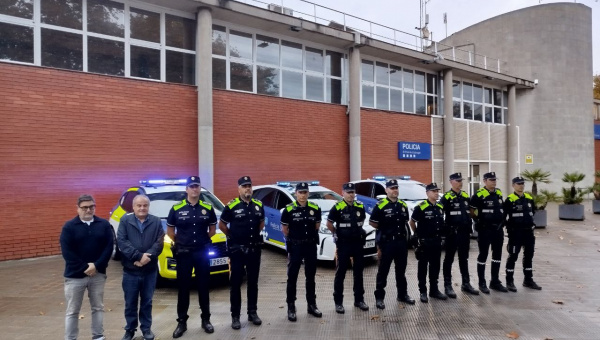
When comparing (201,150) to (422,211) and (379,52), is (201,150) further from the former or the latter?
(379,52)

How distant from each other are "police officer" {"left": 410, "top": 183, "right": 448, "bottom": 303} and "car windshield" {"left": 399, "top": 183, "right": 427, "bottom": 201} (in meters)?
4.96

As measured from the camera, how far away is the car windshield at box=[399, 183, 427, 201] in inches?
458

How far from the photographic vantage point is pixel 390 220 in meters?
6.23

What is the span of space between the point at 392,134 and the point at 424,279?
489 inches

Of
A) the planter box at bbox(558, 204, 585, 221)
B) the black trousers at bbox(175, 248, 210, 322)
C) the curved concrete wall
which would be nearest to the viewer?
the black trousers at bbox(175, 248, 210, 322)

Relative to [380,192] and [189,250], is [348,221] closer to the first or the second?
[189,250]

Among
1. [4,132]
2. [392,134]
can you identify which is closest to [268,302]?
[4,132]

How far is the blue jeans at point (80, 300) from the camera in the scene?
4527mm

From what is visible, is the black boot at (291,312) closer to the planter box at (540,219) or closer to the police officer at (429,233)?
the police officer at (429,233)

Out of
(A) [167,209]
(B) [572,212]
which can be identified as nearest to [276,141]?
(A) [167,209]

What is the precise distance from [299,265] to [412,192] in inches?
273

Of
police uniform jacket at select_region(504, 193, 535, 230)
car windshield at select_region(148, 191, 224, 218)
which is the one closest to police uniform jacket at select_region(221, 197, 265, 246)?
car windshield at select_region(148, 191, 224, 218)

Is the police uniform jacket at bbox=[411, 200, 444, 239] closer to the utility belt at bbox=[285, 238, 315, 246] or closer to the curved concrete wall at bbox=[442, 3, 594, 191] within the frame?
the utility belt at bbox=[285, 238, 315, 246]

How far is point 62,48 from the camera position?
10789 mm
